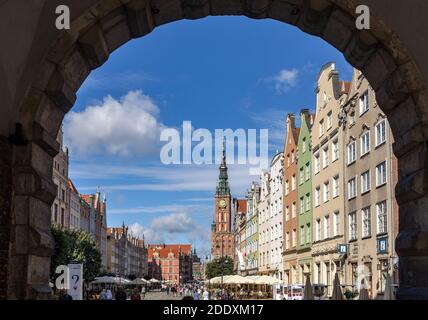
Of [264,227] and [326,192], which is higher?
[326,192]

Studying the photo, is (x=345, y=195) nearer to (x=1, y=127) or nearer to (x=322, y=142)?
(x=322, y=142)

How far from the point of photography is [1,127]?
7.75 metres

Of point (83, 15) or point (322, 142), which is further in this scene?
point (322, 142)

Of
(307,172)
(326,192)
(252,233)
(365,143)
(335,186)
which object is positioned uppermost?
(307,172)

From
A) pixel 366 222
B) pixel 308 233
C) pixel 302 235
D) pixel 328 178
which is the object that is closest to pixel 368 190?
pixel 366 222

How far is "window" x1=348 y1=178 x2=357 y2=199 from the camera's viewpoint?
38.5 meters

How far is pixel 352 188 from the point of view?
129 ft

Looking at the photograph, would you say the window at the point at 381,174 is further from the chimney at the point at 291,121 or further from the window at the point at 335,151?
the chimney at the point at 291,121

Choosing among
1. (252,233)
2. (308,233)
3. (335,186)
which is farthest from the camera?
(252,233)

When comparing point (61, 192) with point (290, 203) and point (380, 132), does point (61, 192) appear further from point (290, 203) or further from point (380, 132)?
point (380, 132)

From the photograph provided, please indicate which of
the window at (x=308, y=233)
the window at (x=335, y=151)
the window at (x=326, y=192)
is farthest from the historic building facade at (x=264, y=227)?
the window at (x=335, y=151)

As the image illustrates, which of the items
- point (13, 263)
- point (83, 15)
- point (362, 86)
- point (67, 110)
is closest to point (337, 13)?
point (83, 15)

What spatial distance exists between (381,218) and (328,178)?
36.4ft
